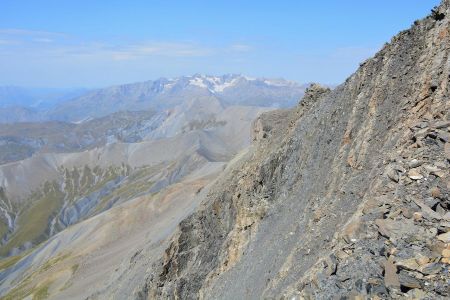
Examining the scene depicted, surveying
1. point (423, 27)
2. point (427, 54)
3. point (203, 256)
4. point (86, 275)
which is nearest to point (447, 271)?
point (427, 54)

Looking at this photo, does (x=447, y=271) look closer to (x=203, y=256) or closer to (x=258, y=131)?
(x=203, y=256)

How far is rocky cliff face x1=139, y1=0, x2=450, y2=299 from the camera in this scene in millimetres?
15969

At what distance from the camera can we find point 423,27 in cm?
3003

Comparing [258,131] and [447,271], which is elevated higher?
[447,271]

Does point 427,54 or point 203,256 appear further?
point 203,256

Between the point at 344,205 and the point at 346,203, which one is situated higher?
the point at 346,203

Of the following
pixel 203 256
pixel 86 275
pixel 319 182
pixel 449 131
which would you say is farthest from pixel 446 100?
pixel 86 275

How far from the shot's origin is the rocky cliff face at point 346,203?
15969 millimetres

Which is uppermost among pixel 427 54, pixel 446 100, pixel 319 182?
pixel 427 54

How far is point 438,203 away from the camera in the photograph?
692 inches

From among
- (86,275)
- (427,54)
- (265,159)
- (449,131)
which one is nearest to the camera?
(449,131)

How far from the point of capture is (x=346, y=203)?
24.1 metres

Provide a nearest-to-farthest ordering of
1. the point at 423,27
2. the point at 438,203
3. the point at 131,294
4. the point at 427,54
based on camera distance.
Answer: the point at 438,203, the point at 427,54, the point at 423,27, the point at 131,294

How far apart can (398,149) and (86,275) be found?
8134 cm
